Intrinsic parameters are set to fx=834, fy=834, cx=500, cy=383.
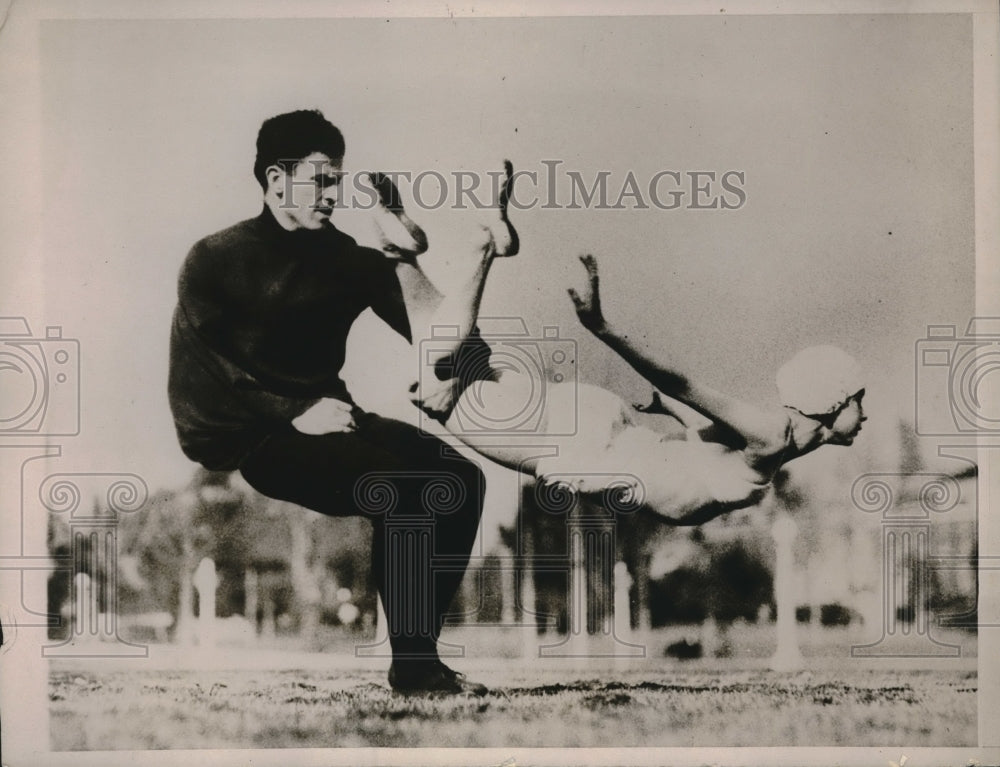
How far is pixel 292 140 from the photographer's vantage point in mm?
2254

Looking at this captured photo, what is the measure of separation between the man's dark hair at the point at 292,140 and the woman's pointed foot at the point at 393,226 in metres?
0.14

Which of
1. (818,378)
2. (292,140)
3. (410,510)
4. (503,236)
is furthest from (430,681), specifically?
(292,140)

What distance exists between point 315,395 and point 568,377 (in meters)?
0.68

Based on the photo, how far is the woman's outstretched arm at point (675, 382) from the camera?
2.24m

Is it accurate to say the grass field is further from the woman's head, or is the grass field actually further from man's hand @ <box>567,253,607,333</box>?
man's hand @ <box>567,253,607,333</box>

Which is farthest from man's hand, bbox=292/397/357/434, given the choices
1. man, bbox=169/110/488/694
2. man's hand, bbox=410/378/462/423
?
man's hand, bbox=410/378/462/423

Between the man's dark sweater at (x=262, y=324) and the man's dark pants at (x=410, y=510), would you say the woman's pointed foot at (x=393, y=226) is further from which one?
the man's dark pants at (x=410, y=510)

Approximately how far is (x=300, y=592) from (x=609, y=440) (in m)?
0.93

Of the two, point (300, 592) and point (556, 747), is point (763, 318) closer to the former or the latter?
point (556, 747)

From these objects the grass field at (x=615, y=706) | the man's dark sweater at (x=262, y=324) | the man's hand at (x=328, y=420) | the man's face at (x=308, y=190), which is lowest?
the grass field at (x=615, y=706)

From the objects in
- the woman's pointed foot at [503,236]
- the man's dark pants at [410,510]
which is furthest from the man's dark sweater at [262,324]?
the woman's pointed foot at [503,236]

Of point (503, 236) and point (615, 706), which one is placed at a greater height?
point (503, 236)

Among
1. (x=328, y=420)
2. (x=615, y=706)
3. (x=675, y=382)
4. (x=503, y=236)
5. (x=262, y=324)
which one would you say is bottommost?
(x=615, y=706)

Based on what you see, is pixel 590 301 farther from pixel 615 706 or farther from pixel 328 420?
pixel 615 706
